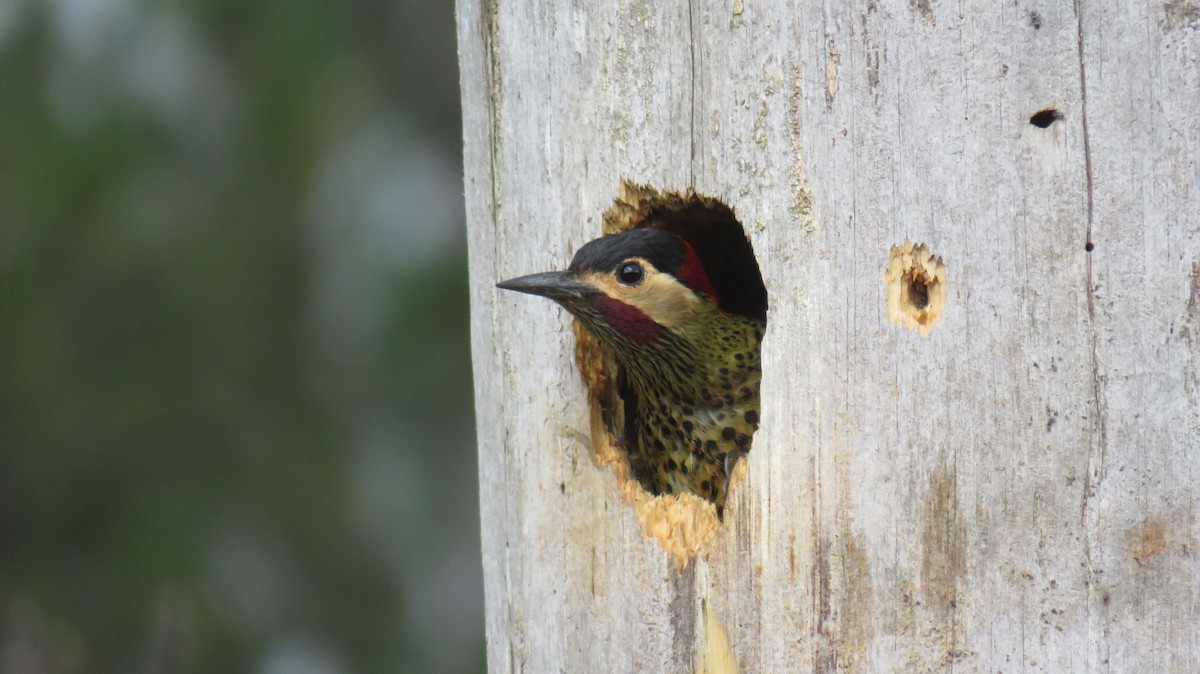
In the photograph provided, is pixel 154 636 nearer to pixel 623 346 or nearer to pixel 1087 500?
pixel 623 346

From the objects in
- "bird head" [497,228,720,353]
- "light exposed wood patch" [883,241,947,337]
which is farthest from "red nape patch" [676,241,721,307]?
"light exposed wood patch" [883,241,947,337]

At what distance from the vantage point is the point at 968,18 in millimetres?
2242

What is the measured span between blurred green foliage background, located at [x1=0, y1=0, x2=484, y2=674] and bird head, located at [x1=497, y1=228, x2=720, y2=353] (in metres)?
2.66

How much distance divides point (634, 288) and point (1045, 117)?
0.94 meters

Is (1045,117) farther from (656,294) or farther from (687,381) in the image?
(687,381)

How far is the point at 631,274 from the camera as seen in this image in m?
2.74

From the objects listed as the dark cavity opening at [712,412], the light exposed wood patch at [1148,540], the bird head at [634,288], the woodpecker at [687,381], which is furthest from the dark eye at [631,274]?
the light exposed wood patch at [1148,540]

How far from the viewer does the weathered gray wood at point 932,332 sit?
84.6 inches

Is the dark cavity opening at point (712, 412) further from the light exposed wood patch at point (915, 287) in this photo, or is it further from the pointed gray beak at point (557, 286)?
the light exposed wood patch at point (915, 287)

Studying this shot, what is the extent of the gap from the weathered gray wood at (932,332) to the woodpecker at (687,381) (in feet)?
1.18

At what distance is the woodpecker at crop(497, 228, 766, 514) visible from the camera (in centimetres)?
302

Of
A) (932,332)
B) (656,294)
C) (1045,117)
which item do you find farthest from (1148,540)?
(656,294)

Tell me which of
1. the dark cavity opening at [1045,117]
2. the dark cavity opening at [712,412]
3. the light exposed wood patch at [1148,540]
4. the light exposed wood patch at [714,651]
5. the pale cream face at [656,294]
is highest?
the dark cavity opening at [1045,117]

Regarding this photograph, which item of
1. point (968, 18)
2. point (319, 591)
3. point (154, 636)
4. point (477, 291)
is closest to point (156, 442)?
point (319, 591)
